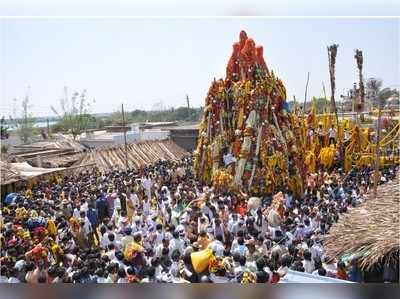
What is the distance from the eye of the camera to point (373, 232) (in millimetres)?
3559

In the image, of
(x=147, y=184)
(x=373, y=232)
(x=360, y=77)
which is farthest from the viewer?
(x=147, y=184)

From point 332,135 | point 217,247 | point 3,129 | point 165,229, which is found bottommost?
point 217,247

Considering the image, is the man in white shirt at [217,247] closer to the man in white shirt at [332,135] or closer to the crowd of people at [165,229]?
the crowd of people at [165,229]

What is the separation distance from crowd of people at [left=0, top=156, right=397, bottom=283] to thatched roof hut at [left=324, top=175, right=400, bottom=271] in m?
0.33

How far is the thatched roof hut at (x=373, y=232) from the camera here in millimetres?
3562

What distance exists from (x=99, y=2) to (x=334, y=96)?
2.00m

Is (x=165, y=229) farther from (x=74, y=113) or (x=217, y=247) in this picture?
(x=74, y=113)

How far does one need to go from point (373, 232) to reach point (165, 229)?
166cm

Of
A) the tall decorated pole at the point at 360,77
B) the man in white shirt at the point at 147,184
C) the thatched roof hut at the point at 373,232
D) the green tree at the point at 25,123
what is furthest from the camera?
the man in white shirt at the point at 147,184

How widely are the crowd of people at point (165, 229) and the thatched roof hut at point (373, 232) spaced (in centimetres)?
33

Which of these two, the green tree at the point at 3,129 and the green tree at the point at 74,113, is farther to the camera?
the green tree at the point at 74,113

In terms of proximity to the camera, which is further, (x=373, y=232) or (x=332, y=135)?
(x=332, y=135)

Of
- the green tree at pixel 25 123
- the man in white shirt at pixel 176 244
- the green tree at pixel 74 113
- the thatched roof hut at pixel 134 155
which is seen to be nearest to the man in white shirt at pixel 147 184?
the thatched roof hut at pixel 134 155

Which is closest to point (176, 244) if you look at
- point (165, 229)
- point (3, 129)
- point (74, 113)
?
point (165, 229)
